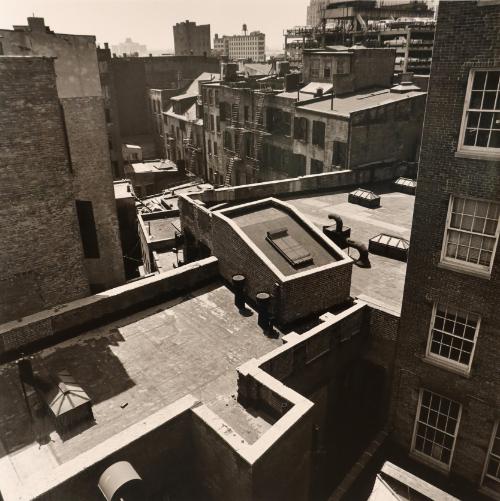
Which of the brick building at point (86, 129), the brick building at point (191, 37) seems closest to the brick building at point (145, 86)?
the brick building at point (191, 37)

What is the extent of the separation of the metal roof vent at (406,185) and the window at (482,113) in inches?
836

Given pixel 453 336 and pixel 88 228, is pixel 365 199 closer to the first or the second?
pixel 453 336

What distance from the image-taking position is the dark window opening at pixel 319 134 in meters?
38.7

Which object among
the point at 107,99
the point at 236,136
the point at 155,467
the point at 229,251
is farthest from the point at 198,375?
the point at 107,99

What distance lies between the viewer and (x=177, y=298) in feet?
61.0

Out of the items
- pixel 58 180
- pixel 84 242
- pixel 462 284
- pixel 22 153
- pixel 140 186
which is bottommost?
pixel 140 186

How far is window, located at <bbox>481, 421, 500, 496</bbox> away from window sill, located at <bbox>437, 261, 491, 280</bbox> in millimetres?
5121

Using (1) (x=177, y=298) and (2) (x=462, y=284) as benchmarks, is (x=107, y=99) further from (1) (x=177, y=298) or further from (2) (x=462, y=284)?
(2) (x=462, y=284)

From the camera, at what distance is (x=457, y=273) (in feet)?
42.7

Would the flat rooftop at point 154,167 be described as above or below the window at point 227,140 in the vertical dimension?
below

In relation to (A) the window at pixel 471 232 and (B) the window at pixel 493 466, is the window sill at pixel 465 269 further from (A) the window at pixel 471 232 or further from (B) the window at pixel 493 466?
(B) the window at pixel 493 466

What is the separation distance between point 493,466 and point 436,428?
1.96 m

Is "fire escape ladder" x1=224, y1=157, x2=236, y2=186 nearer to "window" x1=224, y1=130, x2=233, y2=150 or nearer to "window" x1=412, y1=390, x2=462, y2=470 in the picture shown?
"window" x1=224, y1=130, x2=233, y2=150

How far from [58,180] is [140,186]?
40119mm
